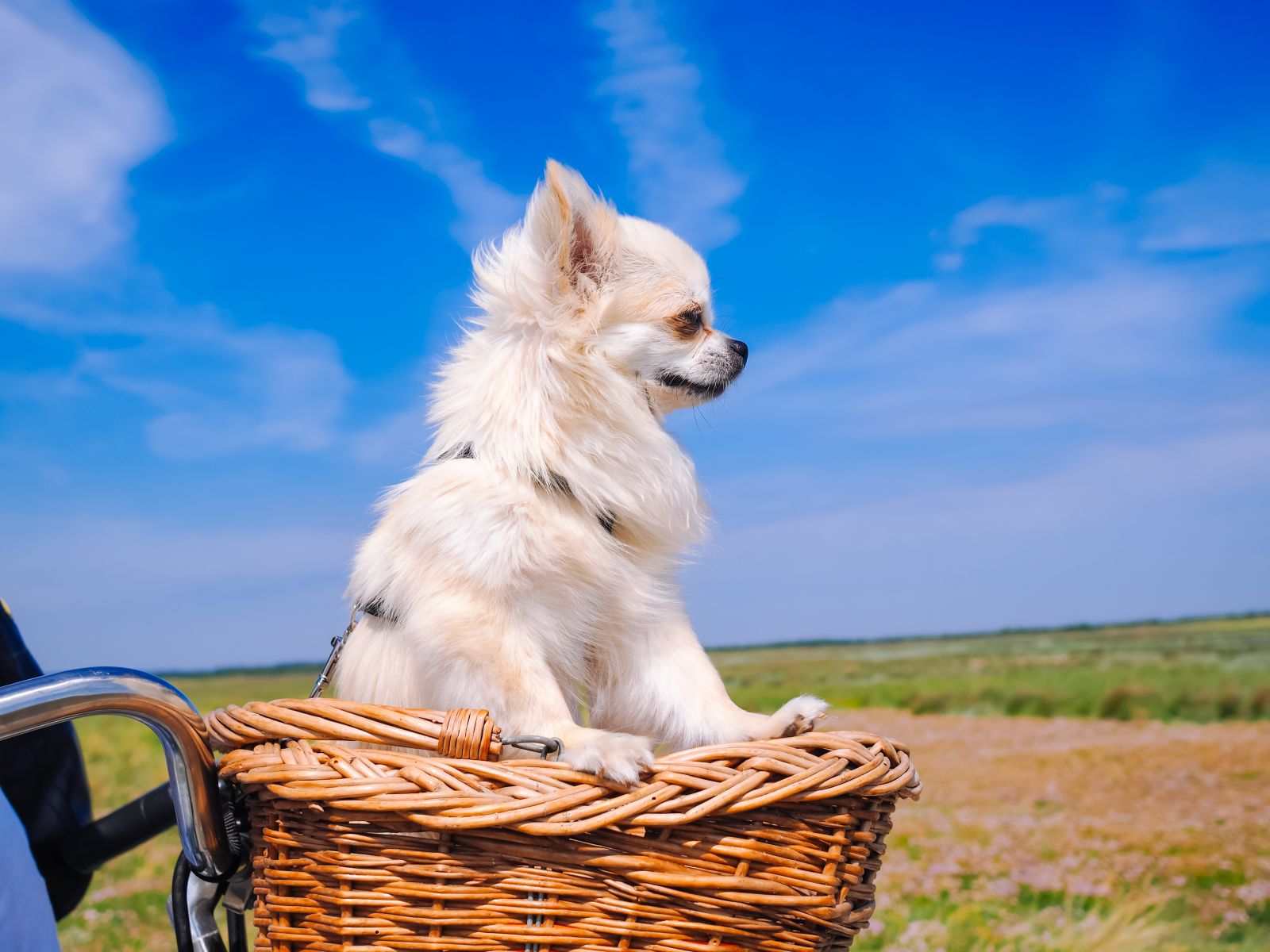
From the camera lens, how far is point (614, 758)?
97 centimetres

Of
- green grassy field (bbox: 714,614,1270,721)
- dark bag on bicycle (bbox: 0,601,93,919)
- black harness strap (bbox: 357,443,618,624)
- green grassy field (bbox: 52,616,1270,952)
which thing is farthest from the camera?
green grassy field (bbox: 714,614,1270,721)

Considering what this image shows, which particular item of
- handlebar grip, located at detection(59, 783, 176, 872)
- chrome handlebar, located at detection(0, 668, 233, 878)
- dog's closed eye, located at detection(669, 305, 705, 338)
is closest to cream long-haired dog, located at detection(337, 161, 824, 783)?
dog's closed eye, located at detection(669, 305, 705, 338)

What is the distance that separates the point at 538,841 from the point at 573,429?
0.80 m

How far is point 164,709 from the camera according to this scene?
999mm

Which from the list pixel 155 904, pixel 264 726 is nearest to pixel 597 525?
pixel 264 726

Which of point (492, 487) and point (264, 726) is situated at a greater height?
point (492, 487)

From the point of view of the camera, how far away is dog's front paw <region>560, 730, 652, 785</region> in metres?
0.96

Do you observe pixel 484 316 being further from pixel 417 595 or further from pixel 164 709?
pixel 164 709

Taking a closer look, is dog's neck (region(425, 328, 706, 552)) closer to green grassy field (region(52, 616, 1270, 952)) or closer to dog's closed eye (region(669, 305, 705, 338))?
dog's closed eye (region(669, 305, 705, 338))

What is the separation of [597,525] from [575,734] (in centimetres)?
42

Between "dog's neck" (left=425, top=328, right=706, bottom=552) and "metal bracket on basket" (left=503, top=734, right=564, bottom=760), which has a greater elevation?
"dog's neck" (left=425, top=328, right=706, bottom=552)

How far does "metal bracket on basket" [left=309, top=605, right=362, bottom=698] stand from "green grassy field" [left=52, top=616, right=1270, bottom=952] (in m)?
0.84

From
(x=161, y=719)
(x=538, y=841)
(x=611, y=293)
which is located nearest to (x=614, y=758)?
(x=538, y=841)

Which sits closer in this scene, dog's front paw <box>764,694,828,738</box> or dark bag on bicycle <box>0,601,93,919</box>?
dog's front paw <box>764,694,828,738</box>
